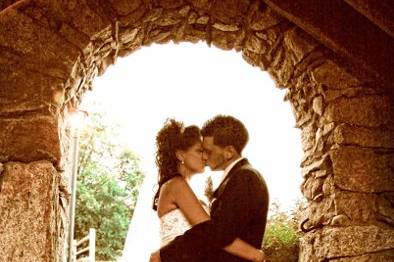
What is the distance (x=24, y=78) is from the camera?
2.62 m

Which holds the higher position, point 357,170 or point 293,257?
point 357,170

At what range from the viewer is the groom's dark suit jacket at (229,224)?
233 cm

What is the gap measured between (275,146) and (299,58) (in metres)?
2.63

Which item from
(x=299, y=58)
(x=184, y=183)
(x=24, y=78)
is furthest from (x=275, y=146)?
(x=24, y=78)

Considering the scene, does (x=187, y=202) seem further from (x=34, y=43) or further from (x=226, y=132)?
(x=34, y=43)

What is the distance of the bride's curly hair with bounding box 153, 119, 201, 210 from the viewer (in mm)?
2736

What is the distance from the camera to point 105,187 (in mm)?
13789

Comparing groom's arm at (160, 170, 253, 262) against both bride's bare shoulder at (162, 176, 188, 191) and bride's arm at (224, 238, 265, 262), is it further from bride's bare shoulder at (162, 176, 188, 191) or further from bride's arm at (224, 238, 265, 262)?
bride's bare shoulder at (162, 176, 188, 191)

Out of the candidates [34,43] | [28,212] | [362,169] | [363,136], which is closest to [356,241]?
[362,169]

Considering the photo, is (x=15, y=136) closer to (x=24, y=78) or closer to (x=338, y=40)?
(x=24, y=78)

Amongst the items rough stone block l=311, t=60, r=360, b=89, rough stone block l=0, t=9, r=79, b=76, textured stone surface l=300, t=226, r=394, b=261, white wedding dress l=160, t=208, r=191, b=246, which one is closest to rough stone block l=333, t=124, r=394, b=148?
rough stone block l=311, t=60, r=360, b=89

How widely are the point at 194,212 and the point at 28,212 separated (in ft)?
2.70

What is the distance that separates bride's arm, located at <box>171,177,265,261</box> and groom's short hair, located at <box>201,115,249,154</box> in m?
0.30

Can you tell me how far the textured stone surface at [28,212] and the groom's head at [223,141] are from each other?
82cm
